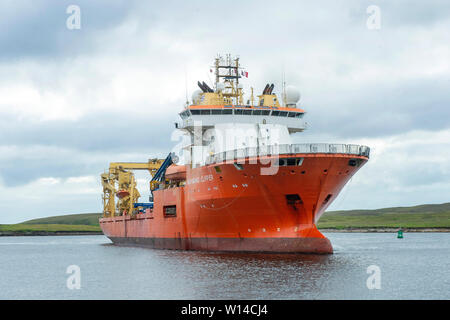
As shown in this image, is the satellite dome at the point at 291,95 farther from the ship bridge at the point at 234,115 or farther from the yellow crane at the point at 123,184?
the yellow crane at the point at 123,184

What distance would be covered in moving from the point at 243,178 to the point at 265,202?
1775mm

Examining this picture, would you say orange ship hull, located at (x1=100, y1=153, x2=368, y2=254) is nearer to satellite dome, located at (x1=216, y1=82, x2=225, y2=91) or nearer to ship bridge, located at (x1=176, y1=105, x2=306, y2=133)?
ship bridge, located at (x1=176, y1=105, x2=306, y2=133)

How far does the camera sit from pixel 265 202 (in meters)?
28.7

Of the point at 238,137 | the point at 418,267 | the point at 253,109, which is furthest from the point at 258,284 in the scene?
the point at 253,109

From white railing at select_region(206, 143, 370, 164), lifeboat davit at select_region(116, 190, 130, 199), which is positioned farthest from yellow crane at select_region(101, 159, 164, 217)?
white railing at select_region(206, 143, 370, 164)

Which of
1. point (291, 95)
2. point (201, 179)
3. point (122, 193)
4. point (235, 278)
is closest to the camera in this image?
point (235, 278)

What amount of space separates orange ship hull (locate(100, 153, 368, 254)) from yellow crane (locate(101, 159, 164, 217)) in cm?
1581

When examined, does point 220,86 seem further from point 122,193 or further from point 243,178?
point 122,193

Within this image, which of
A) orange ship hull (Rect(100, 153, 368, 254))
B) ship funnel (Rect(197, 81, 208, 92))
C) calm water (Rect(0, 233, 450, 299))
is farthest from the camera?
ship funnel (Rect(197, 81, 208, 92))

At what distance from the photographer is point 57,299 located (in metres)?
19.6

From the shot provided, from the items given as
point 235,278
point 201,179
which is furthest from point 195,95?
point 235,278

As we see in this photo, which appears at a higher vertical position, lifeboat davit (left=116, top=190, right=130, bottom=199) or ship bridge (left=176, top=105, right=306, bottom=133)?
ship bridge (left=176, top=105, right=306, bottom=133)

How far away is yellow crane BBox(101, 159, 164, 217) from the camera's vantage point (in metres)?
49.1

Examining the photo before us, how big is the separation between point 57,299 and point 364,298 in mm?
11197
